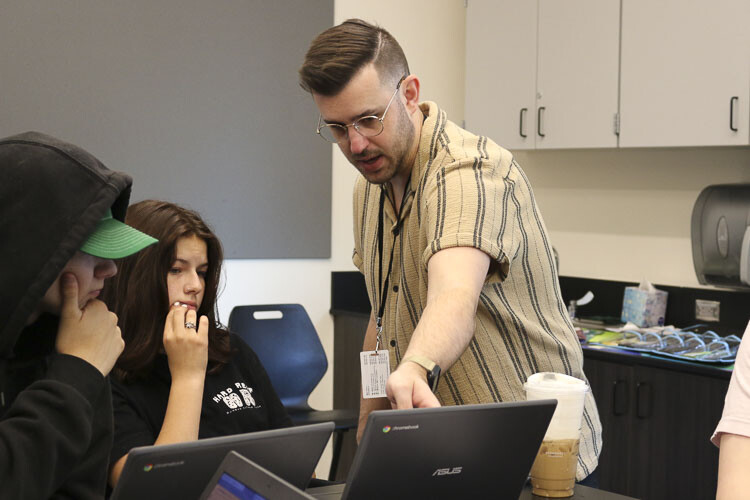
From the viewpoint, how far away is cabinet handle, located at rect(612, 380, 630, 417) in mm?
3016

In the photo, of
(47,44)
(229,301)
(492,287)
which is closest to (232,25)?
(47,44)

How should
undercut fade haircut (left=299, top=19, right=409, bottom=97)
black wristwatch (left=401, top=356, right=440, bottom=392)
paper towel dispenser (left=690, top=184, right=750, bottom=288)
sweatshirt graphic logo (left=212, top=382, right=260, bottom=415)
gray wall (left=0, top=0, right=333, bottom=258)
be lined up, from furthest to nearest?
gray wall (left=0, top=0, right=333, bottom=258) → paper towel dispenser (left=690, top=184, right=750, bottom=288) → sweatshirt graphic logo (left=212, top=382, right=260, bottom=415) → undercut fade haircut (left=299, top=19, right=409, bottom=97) → black wristwatch (left=401, top=356, right=440, bottom=392)

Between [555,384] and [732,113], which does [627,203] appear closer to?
[732,113]

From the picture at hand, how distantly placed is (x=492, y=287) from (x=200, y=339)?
2.19ft

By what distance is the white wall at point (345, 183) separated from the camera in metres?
3.84

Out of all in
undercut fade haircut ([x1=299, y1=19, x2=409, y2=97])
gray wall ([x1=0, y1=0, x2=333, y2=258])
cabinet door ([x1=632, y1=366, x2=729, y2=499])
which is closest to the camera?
undercut fade haircut ([x1=299, y1=19, x2=409, y2=97])

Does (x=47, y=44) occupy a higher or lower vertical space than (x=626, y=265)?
higher

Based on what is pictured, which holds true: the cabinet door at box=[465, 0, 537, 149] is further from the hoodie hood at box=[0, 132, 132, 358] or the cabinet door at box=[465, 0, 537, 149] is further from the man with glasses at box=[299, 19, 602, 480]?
the hoodie hood at box=[0, 132, 132, 358]

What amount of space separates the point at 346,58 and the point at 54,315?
77 centimetres

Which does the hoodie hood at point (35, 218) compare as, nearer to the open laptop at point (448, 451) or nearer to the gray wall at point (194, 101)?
the open laptop at point (448, 451)

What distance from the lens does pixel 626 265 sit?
3738mm

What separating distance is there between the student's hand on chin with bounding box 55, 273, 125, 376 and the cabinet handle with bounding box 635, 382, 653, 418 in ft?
7.06

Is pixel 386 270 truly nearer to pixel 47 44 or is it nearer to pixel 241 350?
pixel 241 350

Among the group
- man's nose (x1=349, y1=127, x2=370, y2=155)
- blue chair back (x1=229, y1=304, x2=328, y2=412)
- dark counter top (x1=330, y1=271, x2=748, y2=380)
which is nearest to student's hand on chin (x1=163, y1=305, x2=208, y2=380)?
man's nose (x1=349, y1=127, x2=370, y2=155)
